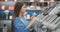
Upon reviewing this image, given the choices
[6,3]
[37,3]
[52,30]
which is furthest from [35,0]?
[52,30]

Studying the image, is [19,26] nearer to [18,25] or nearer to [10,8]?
[18,25]

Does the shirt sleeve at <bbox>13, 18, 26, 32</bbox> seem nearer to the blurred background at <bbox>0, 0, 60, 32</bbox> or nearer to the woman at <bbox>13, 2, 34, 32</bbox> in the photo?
the woman at <bbox>13, 2, 34, 32</bbox>

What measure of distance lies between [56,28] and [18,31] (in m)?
1.70

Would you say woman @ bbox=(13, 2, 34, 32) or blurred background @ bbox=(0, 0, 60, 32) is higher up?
woman @ bbox=(13, 2, 34, 32)

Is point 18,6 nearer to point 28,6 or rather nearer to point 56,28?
point 56,28

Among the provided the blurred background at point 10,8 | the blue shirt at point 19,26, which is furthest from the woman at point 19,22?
the blurred background at point 10,8

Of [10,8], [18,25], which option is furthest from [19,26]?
[10,8]

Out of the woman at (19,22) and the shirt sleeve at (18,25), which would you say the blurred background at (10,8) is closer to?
the woman at (19,22)

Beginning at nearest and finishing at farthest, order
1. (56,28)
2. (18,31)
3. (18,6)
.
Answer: (56,28) < (18,31) < (18,6)

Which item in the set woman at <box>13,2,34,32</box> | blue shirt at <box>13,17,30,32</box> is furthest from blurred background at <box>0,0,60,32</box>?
blue shirt at <box>13,17,30,32</box>

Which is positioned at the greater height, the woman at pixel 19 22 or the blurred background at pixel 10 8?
the woman at pixel 19 22

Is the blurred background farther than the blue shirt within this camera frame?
Yes

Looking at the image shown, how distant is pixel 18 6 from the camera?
3105mm

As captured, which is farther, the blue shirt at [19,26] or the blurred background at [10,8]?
the blurred background at [10,8]
